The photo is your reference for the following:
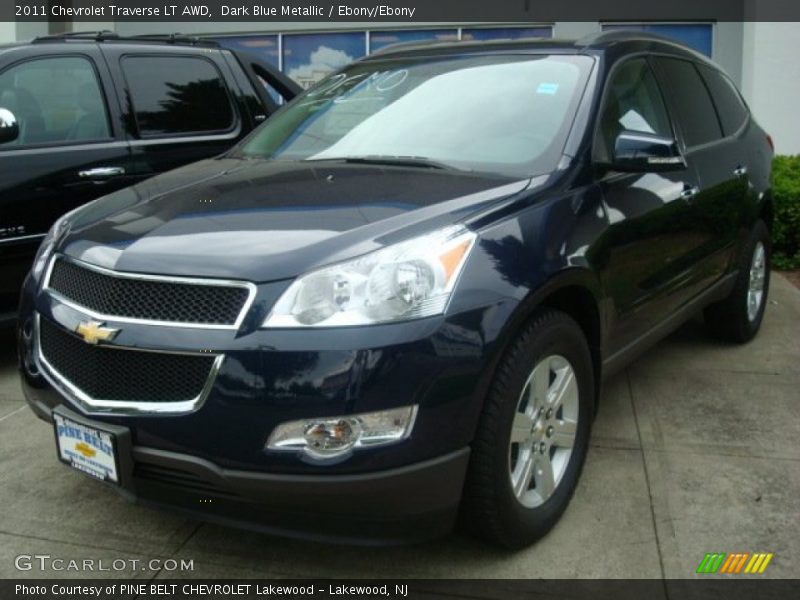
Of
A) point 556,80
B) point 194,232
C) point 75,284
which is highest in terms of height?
point 556,80

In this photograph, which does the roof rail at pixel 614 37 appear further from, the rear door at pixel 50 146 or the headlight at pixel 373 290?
the rear door at pixel 50 146

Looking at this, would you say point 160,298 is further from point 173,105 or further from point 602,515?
point 173,105

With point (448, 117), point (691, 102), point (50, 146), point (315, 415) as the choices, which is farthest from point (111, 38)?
point (315, 415)

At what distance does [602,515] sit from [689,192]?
1654 mm

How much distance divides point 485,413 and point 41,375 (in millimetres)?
1482

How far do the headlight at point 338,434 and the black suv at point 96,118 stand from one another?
9.60 feet

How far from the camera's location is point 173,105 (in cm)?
567

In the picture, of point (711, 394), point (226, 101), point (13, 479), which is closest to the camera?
point (13, 479)

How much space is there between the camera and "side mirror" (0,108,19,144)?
452 cm

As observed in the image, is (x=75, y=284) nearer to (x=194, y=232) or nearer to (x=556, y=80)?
(x=194, y=232)

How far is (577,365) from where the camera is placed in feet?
10.1

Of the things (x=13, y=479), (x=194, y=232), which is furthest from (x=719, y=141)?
(x=13, y=479)

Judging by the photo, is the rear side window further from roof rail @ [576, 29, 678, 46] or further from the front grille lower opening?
roof rail @ [576, 29, 678, 46]

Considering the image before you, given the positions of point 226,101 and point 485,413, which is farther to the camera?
point 226,101
